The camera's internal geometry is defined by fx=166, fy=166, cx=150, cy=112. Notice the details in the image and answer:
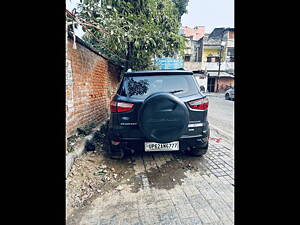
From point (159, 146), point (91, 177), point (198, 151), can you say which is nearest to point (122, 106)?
point (159, 146)

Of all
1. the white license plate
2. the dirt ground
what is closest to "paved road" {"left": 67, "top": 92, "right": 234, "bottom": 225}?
the dirt ground

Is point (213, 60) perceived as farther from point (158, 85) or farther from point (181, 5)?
point (158, 85)

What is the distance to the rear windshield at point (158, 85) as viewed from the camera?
2592 mm

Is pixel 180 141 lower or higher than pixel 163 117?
lower

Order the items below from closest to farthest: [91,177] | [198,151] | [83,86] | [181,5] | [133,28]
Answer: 1. [91,177]
2. [198,151]
3. [83,86]
4. [133,28]
5. [181,5]

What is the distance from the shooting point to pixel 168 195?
6.76ft

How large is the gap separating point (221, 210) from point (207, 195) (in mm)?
273

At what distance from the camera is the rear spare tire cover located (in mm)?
2271

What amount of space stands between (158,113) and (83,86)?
225cm
